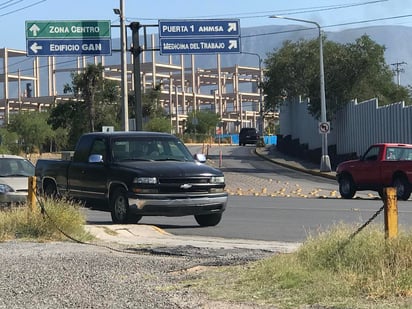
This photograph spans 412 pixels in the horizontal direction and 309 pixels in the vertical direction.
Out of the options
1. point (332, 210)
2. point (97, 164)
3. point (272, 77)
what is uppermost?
point (272, 77)

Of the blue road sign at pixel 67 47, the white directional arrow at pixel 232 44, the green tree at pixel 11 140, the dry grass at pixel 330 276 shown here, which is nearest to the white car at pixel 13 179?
the dry grass at pixel 330 276

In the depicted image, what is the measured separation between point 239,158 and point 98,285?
144ft

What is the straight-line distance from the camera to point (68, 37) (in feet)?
105

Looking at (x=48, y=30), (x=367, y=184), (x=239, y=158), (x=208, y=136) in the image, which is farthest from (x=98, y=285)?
(x=208, y=136)

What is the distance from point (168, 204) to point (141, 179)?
706mm

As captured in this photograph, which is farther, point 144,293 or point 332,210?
point 332,210

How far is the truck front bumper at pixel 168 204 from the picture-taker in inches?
532

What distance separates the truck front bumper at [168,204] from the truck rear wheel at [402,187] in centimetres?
1083

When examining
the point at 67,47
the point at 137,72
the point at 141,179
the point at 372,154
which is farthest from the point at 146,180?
the point at 67,47

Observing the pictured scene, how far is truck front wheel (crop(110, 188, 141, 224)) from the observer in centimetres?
1389

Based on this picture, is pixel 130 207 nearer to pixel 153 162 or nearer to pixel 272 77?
pixel 153 162

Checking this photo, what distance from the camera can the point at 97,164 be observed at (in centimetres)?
1466

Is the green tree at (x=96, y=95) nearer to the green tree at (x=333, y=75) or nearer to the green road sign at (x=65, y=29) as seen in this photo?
the green tree at (x=333, y=75)

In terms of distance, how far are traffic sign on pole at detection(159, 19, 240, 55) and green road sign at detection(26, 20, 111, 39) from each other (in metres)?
2.88
